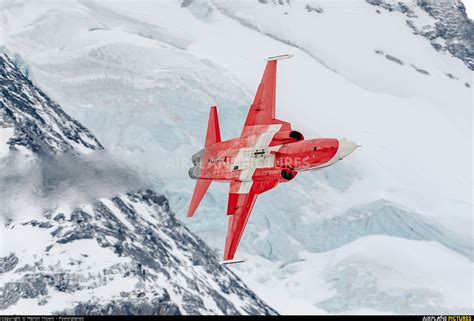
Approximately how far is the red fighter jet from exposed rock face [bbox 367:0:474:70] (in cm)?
10427

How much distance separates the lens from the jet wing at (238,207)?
65562 mm

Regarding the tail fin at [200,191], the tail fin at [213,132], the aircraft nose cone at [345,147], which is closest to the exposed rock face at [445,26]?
the tail fin at [213,132]

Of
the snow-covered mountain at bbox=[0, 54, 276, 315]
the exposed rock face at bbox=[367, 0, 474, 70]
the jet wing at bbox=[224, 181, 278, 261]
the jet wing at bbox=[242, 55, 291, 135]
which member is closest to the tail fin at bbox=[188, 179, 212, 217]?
the jet wing at bbox=[224, 181, 278, 261]

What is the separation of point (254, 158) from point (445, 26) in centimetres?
11881

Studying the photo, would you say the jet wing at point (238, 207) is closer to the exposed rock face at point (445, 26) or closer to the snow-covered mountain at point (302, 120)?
the snow-covered mountain at point (302, 120)

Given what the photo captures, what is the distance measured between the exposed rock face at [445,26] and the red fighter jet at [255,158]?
4105 inches

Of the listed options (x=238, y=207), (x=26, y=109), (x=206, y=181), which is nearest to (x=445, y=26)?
(x=26, y=109)

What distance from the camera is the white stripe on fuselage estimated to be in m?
62.9

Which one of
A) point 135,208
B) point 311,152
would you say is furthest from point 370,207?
point 311,152

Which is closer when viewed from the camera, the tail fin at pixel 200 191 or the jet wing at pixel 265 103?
the jet wing at pixel 265 103

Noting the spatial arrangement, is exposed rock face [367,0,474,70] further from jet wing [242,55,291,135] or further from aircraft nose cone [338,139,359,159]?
aircraft nose cone [338,139,359,159]

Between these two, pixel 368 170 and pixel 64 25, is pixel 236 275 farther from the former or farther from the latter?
pixel 64 25

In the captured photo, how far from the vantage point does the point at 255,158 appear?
6400 cm

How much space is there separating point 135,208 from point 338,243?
27187 millimetres
